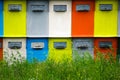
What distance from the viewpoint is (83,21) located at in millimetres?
3914

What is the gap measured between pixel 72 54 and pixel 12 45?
31.1 inches

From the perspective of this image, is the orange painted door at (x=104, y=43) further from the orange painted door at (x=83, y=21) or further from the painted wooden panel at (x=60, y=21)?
the painted wooden panel at (x=60, y=21)

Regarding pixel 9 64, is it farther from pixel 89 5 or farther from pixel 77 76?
pixel 89 5

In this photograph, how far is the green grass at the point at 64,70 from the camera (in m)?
2.66

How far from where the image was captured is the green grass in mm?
2664

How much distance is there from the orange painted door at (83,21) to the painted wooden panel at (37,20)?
1.16 feet

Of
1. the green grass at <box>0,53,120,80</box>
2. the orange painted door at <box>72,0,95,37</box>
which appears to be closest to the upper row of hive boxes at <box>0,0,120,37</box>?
the orange painted door at <box>72,0,95,37</box>

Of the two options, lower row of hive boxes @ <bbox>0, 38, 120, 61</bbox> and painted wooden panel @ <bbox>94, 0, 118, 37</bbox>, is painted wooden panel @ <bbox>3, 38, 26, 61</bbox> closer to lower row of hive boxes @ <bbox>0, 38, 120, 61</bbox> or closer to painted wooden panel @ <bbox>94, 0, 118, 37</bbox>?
lower row of hive boxes @ <bbox>0, 38, 120, 61</bbox>

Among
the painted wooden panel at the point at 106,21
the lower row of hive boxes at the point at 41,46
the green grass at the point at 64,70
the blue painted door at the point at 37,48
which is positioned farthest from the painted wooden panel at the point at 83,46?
the green grass at the point at 64,70

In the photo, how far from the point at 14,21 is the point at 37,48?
0.46 meters

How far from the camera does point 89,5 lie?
3.89 m

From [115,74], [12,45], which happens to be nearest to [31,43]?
[12,45]

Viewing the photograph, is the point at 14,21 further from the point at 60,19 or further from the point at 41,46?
the point at 60,19

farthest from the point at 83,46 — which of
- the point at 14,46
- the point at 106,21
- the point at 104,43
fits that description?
the point at 14,46
